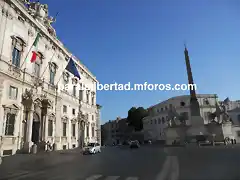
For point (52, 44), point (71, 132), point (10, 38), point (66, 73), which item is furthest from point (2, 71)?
point (71, 132)

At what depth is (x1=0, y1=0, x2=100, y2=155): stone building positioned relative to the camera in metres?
22.0

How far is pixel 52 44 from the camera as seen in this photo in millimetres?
33375

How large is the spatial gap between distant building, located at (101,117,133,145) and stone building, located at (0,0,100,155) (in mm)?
63667

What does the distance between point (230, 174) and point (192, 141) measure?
78.2 feet

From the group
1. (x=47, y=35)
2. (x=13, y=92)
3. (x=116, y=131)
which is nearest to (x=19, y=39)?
(x=13, y=92)

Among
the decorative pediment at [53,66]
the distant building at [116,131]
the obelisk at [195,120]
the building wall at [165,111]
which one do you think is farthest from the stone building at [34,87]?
the distant building at [116,131]

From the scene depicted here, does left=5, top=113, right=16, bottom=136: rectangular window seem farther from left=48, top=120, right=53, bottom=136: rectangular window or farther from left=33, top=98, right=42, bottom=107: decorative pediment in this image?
left=48, top=120, right=53, bottom=136: rectangular window

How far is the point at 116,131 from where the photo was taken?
110 m

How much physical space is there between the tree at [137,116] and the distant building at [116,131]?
587 inches

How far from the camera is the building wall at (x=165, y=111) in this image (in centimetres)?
6738

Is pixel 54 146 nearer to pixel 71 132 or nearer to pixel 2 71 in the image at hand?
pixel 71 132

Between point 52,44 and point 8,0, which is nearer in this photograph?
point 8,0

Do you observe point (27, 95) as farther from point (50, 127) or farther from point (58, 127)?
point (58, 127)

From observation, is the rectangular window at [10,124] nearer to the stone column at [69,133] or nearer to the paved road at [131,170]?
the paved road at [131,170]
